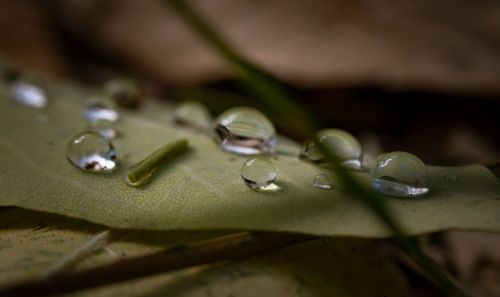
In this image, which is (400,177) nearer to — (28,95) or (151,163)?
(151,163)

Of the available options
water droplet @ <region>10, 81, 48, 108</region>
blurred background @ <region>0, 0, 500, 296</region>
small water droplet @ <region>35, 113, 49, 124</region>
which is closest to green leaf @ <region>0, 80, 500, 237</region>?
small water droplet @ <region>35, 113, 49, 124</region>

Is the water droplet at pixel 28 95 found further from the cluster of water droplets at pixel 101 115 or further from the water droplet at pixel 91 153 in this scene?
the water droplet at pixel 91 153

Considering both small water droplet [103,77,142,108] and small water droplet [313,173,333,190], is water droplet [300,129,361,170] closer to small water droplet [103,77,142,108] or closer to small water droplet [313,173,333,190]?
small water droplet [313,173,333,190]

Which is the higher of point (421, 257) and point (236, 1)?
point (236, 1)

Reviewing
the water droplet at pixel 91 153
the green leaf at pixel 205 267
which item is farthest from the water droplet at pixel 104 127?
the green leaf at pixel 205 267

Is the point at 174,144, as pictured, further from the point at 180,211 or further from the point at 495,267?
the point at 495,267

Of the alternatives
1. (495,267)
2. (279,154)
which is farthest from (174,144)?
(495,267)

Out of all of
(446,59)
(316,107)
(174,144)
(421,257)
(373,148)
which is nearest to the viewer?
(421,257)
